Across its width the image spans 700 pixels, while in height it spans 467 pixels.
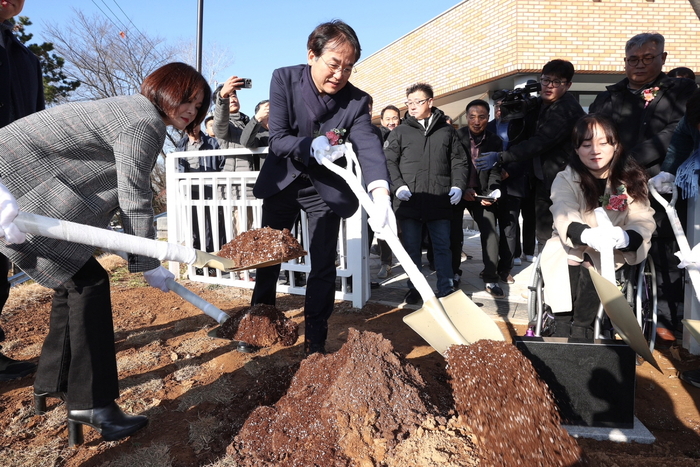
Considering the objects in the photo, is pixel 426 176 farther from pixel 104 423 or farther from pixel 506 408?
pixel 104 423

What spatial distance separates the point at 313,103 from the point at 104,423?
6.36ft

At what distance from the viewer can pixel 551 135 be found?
3.89m

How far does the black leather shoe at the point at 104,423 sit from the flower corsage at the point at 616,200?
2.80 metres

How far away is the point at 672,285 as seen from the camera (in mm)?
3314

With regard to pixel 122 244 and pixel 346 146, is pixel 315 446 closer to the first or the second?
Result: pixel 122 244

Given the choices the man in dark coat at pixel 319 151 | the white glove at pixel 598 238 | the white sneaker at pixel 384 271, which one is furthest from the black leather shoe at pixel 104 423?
the white sneaker at pixel 384 271

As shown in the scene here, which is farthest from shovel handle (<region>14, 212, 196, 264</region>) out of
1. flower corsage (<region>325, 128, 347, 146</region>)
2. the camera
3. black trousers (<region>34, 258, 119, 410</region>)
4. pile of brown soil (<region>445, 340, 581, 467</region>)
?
the camera

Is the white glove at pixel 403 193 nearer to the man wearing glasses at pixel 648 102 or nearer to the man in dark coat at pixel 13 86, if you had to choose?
the man wearing glasses at pixel 648 102

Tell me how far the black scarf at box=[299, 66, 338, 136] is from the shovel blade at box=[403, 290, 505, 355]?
4.16 feet

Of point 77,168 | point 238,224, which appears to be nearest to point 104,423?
point 77,168

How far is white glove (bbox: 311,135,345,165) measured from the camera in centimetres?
242

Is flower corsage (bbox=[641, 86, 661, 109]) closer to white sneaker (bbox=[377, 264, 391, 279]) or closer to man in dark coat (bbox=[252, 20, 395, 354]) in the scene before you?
man in dark coat (bbox=[252, 20, 395, 354])

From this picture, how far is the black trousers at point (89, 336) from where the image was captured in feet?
6.24

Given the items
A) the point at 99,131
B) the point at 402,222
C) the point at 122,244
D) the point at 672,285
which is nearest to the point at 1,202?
the point at 122,244
